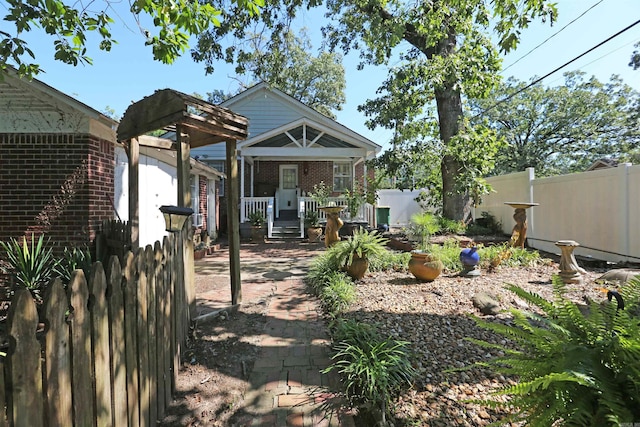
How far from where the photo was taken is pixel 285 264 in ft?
26.2

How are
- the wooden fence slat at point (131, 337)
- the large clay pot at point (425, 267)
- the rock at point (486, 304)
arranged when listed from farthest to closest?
the large clay pot at point (425, 267) < the rock at point (486, 304) < the wooden fence slat at point (131, 337)

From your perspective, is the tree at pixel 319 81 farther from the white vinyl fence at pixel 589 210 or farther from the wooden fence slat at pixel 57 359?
the wooden fence slat at pixel 57 359

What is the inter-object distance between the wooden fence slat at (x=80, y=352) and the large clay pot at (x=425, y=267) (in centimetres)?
482

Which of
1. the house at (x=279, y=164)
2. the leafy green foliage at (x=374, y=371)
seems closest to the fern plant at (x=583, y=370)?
the leafy green foliage at (x=374, y=371)

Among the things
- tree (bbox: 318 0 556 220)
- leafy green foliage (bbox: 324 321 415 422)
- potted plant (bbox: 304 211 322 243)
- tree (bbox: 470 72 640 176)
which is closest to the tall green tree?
Answer: tree (bbox: 318 0 556 220)

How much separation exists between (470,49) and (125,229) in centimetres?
1017

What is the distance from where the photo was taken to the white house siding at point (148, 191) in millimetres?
6270

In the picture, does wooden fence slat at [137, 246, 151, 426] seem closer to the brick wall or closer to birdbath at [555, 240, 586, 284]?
the brick wall

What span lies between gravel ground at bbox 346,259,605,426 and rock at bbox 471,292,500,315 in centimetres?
8

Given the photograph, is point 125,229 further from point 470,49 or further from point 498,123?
point 498,123

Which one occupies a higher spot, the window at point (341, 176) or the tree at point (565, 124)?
the tree at point (565, 124)

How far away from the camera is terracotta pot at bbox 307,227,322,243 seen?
12.0 m

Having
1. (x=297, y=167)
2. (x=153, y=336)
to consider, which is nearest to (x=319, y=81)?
(x=297, y=167)

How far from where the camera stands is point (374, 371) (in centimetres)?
244
